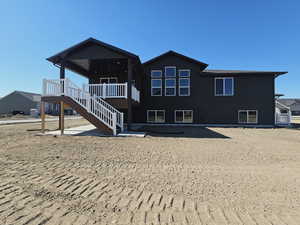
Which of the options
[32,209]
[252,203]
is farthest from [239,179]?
[32,209]

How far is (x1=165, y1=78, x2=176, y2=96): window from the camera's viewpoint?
15798 mm

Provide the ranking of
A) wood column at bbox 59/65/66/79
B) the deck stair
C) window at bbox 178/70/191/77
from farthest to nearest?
window at bbox 178/70/191/77 → wood column at bbox 59/65/66/79 → the deck stair

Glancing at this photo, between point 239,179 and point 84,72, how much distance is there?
1548cm

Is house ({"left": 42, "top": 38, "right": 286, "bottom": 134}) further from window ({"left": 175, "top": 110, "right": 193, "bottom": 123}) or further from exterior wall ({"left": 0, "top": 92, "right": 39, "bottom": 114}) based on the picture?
exterior wall ({"left": 0, "top": 92, "right": 39, "bottom": 114})

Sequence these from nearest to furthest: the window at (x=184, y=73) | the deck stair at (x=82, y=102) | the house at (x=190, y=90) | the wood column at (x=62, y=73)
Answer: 1. the deck stair at (x=82, y=102)
2. the wood column at (x=62, y=73)
3. the house at (x=190, y=90)
4. the window at (x=184, y=73)

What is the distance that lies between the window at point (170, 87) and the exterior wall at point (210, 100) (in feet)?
1.45

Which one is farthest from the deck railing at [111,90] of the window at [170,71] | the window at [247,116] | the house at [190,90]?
the window at [247,116]

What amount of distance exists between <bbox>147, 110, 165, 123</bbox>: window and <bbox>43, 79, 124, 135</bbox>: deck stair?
22.3 ft

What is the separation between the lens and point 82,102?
9773 millimetres

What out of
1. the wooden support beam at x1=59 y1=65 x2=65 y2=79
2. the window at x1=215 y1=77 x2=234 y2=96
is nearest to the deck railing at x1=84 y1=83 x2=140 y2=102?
the wooden support beam at x1=59 y1=65 x2=65 y2=79

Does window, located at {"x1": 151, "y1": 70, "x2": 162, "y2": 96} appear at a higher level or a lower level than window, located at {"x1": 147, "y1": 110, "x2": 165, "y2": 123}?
higher

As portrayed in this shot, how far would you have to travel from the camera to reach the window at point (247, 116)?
49.3 ft

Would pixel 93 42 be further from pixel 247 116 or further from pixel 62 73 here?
pixel 247 116

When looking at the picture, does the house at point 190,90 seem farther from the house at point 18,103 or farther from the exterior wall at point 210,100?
the house at point 18,103
